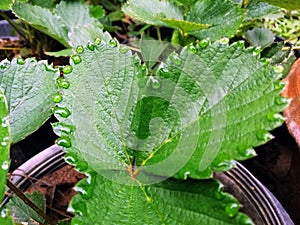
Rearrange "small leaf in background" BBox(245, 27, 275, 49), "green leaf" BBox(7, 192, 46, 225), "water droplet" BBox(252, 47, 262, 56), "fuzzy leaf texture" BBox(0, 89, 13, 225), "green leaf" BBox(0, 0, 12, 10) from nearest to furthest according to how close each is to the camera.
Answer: "fuzzy leaf texture" BBox(0, 89, 13, 225) < "water droplet" BBox(252, 47, 262, 56) < "green leaf" BBox(7, 192, 46, 225) < "green leaf" BBox(0, 0, 12, 10) < "small leaf in background" BBox(245, 27, 275, 49)

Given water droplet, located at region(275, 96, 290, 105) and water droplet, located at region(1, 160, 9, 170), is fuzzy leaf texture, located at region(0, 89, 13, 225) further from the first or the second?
water droplet, located at region(275, 96, 290, 105)

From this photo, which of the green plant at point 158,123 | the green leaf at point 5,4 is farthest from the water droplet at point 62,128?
the green leaf at point 5,4

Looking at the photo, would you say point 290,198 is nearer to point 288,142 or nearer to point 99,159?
point 288,142

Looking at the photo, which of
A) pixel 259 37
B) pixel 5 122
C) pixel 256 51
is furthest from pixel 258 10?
pixel 5 122

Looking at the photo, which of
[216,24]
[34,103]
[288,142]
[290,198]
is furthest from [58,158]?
[288,142]

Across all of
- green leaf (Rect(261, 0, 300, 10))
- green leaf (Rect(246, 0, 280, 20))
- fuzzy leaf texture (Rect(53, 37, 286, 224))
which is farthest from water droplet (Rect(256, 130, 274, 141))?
green leaf (Rect(246, 0, 280, 20))

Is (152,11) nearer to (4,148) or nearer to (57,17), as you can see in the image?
(57,17)

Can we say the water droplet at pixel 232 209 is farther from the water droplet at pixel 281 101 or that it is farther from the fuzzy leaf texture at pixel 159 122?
the water droplet at pixel 281 101
